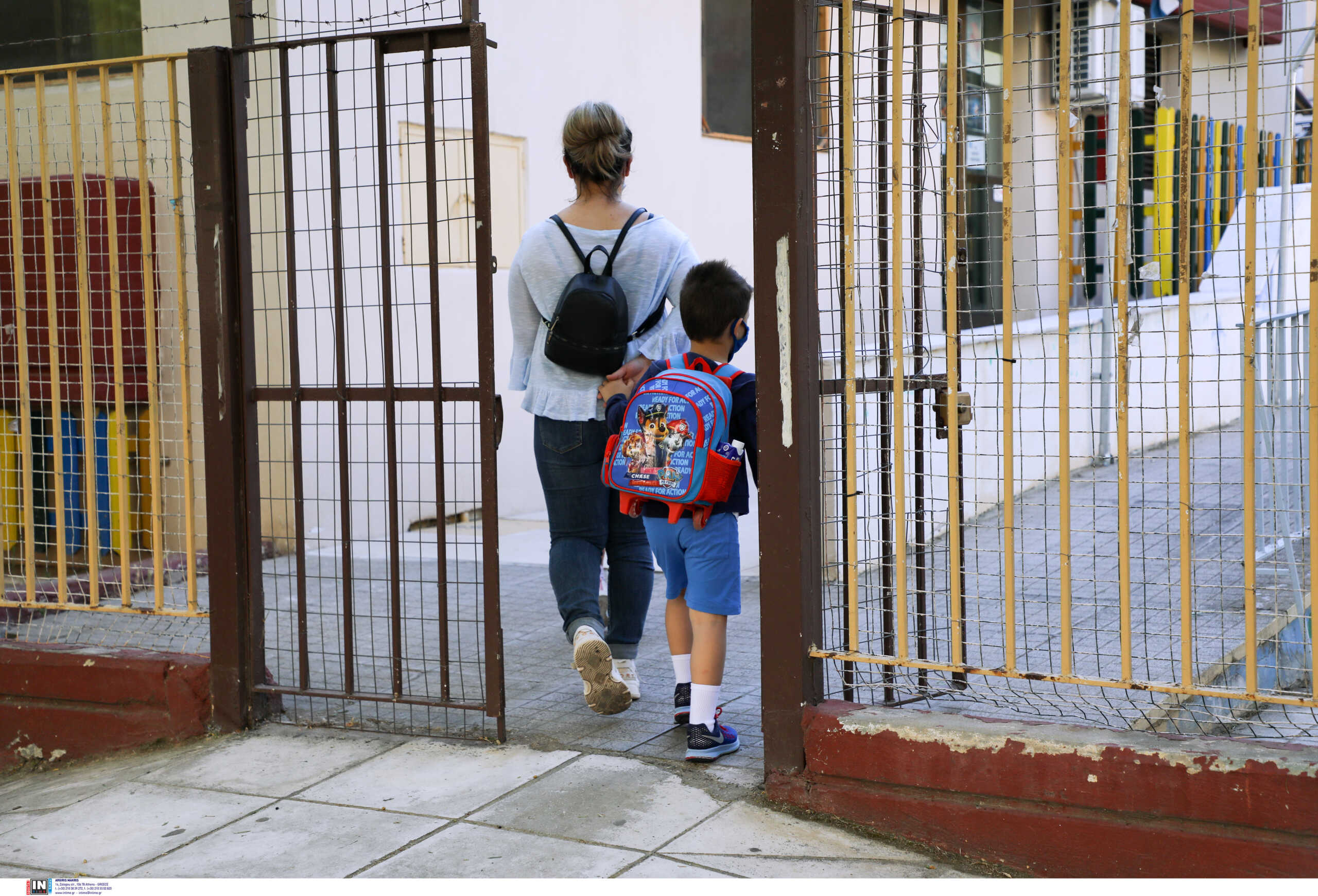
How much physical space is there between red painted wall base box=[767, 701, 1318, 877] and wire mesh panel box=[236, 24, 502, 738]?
123 centimetres

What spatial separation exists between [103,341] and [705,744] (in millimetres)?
4411

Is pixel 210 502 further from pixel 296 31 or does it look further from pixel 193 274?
pixel 296 31

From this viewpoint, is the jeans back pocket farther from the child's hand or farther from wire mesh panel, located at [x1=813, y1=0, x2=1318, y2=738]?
wire mesh panel, located at [x1=813, y1=0, x2=1318, y2=738]

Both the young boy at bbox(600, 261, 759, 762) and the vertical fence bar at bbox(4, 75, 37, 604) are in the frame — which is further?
the vertical fence bar at bbox(4, 75, 37, 604)

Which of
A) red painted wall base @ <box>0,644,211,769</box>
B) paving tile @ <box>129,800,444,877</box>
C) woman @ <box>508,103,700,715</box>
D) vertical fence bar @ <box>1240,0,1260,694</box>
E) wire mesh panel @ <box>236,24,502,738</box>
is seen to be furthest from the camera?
red painted wall base @ <box>0,644,211,769</box>

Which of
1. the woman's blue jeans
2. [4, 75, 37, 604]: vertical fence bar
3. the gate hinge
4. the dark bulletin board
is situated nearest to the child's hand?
the woman's blue jeans

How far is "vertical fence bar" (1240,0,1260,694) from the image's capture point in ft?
9.04

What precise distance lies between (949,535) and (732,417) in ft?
2.50

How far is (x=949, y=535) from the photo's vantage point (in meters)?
3.34

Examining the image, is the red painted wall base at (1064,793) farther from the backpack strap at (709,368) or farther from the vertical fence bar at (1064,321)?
the backpack strap at (709,368)

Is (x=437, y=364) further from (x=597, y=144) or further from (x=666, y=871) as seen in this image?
(x=666, y=871)

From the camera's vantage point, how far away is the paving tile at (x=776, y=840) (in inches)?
125

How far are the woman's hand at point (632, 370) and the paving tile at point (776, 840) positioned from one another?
149cm

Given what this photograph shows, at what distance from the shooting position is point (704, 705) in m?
3.76
